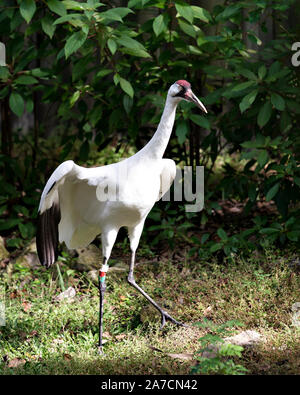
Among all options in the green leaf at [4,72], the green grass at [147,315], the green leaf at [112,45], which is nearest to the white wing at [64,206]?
the green grass at [147,315]

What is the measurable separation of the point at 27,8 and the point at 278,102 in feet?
6.68

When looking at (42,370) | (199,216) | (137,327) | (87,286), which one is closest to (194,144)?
(199,216)

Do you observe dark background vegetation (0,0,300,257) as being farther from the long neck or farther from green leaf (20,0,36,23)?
the long neck

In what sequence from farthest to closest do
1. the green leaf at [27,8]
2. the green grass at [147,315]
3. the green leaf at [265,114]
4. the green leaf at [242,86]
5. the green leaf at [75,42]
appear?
the green leaf at [265,114], the green leaf at [242,86], the green leaf at [27,8], the green leaf at [75,42], the green grass at [147,315]

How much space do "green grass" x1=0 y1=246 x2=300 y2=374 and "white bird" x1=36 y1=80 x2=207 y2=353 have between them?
8.8 inches

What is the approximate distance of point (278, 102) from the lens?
454 cm

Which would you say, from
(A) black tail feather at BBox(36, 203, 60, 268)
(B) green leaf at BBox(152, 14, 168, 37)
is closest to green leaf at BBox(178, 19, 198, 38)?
(B) green leaf at BBox(152, 14, 168, 37)

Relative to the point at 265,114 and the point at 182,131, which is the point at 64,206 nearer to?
the point at 182,131

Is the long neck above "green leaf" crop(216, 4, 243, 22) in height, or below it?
below

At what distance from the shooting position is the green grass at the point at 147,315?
3537 mm

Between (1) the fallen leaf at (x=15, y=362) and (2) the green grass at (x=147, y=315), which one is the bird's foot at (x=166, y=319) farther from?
(1) the fallen leaf at (x=15, y=362)

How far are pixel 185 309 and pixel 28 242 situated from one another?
2012 millimetres

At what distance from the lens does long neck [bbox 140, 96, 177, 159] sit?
3.76 metres

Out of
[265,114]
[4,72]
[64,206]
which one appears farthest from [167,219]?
[4,72]
